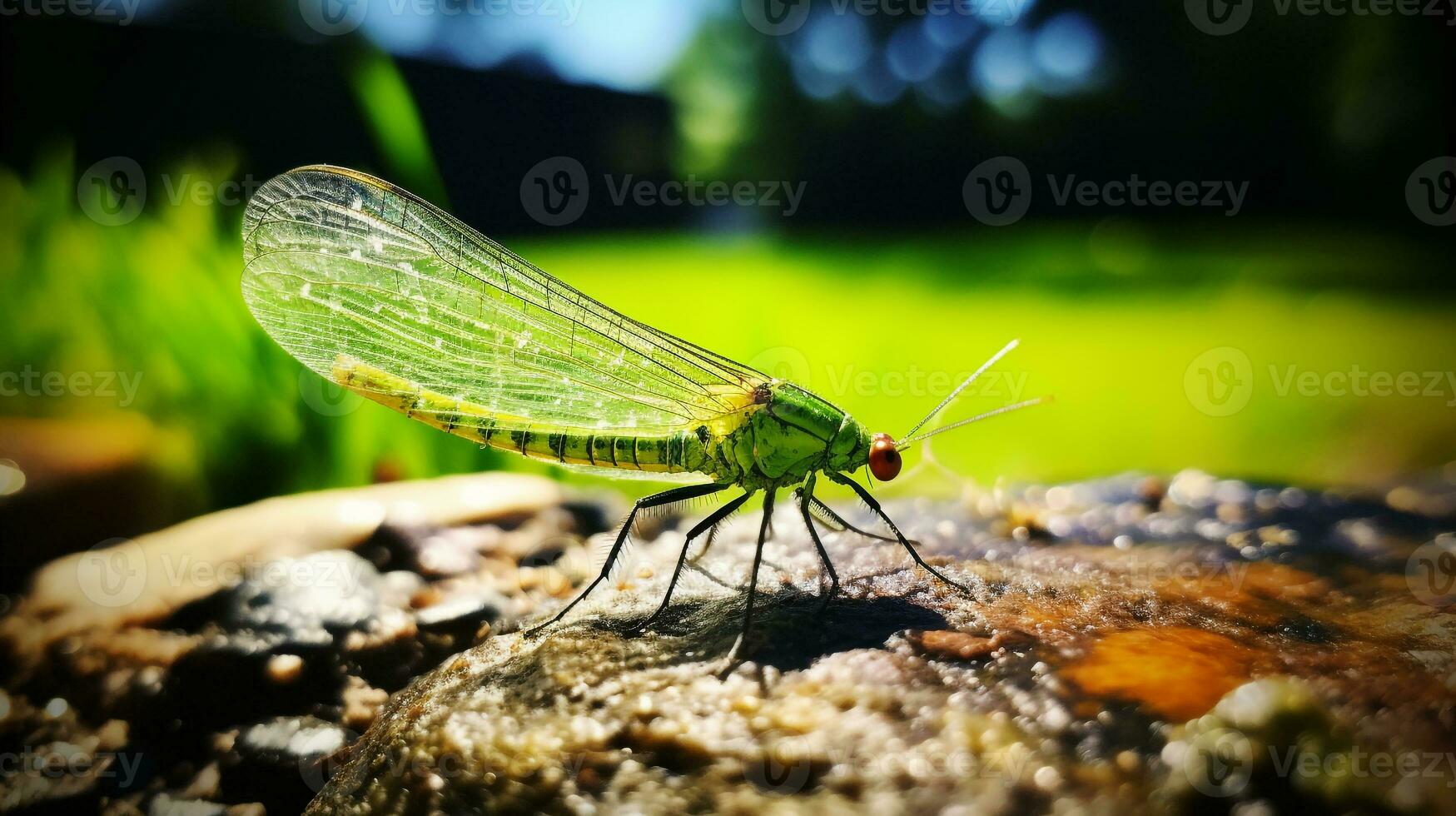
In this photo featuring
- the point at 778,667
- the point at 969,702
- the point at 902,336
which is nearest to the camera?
the point at 969,702

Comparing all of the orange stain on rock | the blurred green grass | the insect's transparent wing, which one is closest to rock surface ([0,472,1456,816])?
the orange stain on rock

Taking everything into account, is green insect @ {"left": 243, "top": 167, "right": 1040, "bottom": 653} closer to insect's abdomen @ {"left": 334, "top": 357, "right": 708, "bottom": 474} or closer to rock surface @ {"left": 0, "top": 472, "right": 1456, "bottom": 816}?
insect's abdomen @ {"left": 334, "top": 357, "right": 708, "bottom": 474}

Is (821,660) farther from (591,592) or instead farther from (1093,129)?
(1093,129)

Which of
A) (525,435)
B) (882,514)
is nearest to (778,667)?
(882,514)

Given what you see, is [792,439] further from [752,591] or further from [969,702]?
[969,702]

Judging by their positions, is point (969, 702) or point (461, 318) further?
point (461, 318)

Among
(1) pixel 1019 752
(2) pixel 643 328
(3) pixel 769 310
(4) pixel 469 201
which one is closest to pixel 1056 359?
(3) pixel 769 310

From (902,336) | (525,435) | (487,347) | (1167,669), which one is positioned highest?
(902,336)
